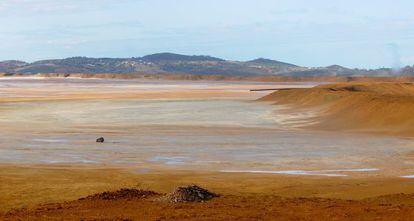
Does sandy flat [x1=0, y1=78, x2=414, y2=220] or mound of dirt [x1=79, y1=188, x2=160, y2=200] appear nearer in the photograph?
sandy flat [x1=0, y1=78, x2=414, y2=220]

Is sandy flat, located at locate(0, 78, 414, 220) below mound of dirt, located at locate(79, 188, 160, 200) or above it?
below

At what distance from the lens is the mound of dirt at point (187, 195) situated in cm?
1662

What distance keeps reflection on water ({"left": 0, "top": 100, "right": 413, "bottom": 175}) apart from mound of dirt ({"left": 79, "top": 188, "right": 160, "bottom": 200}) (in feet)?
19.4

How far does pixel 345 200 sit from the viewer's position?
17.1 metres

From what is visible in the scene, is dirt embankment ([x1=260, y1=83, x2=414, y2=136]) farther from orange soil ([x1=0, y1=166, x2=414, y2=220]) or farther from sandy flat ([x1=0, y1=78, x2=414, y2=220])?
orange soil ([x1=0, y1=166, x2=414, y2=220])

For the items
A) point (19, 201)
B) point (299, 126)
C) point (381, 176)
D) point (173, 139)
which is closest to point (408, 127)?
point (299, 126)

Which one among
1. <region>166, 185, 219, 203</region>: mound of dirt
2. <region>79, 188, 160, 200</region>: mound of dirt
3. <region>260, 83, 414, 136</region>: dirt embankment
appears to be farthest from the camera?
<region>260, 83, 414, 136</region>: dirt embankment

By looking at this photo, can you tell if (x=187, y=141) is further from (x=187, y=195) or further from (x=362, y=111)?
(x=187, y=195)

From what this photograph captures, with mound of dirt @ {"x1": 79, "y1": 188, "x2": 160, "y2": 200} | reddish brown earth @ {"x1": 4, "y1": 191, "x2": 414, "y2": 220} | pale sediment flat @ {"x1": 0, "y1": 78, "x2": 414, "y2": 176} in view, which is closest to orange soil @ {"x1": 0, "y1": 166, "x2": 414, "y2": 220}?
reddish brown earth @ {"x1": 4, "y1": 191, "x2": 414, "y2": 220}

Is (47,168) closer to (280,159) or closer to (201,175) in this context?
(201,175)

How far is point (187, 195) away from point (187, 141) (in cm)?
1528

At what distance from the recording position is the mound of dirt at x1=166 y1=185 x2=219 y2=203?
16.6 m

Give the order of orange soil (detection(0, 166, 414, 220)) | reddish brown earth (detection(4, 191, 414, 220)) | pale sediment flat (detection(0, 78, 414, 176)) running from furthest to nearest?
pale sediment flat (detection(0, 78, 414, 176)), orange soil (detection(0, 166, 414, 220)), reddish brown earth (detection(4, 191, 414, 220))

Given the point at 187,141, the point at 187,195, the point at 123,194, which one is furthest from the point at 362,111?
the point at 187,195
